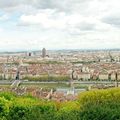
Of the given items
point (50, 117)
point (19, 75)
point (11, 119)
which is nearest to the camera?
point (50, 117)

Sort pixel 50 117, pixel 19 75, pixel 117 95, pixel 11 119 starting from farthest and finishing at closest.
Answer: pixel 19 75, pixel 117 95, pixel 11 119, pixel 50 117

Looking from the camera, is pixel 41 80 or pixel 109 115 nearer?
pixel 109 115

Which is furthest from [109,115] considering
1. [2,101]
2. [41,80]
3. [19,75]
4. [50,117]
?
[19,75]

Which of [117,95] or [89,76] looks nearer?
[117,95]

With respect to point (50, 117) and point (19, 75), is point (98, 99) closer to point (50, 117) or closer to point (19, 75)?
point (50, 117)

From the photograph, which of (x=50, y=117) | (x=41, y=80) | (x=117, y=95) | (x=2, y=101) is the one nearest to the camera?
(x=50, y=117)

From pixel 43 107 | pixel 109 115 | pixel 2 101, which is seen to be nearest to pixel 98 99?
pixel 43 107

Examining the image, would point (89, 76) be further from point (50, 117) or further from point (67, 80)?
point (50, 117)

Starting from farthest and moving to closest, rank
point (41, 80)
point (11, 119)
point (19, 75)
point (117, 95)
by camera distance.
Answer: point (19, 75) < point (41, 80) < point (117, 95) < point (11, 119)
